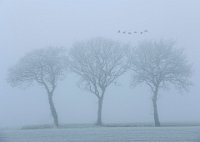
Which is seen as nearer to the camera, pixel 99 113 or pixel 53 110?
pixel 53 110

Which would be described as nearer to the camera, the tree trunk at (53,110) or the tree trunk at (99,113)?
the tree trunk at (99,113)

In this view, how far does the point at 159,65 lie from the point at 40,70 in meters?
11.3

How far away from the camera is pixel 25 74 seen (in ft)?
149

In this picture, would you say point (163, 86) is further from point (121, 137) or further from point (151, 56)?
point (121, 137)

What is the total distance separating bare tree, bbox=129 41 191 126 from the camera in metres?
45.3

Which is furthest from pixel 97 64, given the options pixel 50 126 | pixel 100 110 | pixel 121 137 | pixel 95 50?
pixel 121 137

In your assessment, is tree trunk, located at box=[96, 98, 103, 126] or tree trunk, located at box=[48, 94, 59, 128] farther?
tree trunk, located at box=[48, 94, 59, 128]

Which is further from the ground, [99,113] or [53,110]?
[53,110]

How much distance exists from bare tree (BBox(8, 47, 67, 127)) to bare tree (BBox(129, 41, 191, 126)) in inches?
306

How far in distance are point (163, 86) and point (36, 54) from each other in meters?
12.4

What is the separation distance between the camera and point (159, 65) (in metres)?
45.6

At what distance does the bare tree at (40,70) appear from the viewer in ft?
149

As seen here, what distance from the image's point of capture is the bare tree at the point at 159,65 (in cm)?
4531

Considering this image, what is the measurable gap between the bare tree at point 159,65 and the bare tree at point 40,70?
7785 millimetres
